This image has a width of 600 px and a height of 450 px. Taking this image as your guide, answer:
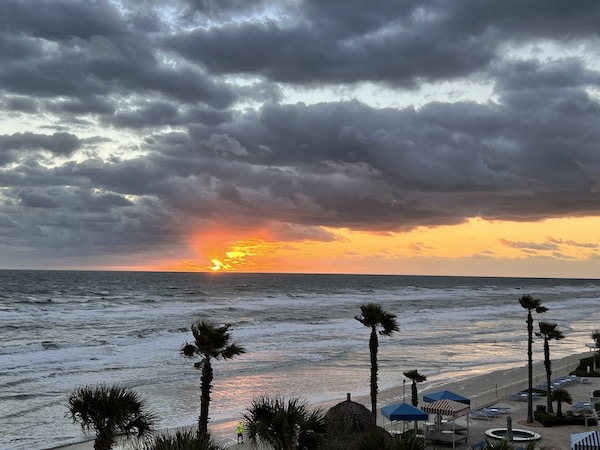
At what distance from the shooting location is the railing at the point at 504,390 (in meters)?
33.0

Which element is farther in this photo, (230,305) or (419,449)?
(230,305)

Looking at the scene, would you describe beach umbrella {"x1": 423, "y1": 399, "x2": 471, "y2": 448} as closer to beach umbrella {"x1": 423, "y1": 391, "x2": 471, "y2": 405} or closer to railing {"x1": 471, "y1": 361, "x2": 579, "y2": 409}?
beach umbrella {"x1": 423, "y1": 391, "x2": 471, "y2": 405}

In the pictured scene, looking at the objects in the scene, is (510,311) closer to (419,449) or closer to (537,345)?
(537,345)

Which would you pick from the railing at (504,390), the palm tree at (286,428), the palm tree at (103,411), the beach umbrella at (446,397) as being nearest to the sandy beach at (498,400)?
the railing at (504,390)

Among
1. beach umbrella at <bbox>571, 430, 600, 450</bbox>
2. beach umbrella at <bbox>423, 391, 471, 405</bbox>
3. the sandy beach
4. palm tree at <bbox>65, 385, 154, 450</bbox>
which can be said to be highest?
palm tree at <bbox>65, 385, 154, 450</bbox>

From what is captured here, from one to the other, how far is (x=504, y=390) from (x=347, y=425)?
1947 centimetres

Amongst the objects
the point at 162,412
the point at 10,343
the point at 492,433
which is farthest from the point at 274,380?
the point at 10,343

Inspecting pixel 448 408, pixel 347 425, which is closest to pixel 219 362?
pixel 448 408

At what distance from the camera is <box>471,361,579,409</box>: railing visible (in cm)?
3303

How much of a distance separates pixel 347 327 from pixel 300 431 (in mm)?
64500

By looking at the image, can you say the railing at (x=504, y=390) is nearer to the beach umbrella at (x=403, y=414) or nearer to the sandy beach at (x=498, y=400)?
the sandy beach at (x=498, y=400)

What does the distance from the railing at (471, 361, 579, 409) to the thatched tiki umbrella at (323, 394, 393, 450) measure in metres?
13.7

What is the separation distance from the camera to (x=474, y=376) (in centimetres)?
4297

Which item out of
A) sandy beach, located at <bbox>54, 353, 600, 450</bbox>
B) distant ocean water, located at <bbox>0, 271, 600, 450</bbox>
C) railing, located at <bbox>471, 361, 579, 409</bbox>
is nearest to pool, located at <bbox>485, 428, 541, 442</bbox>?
sandy beach, located at <bbox>54, 353, 600, 450</bbox>
